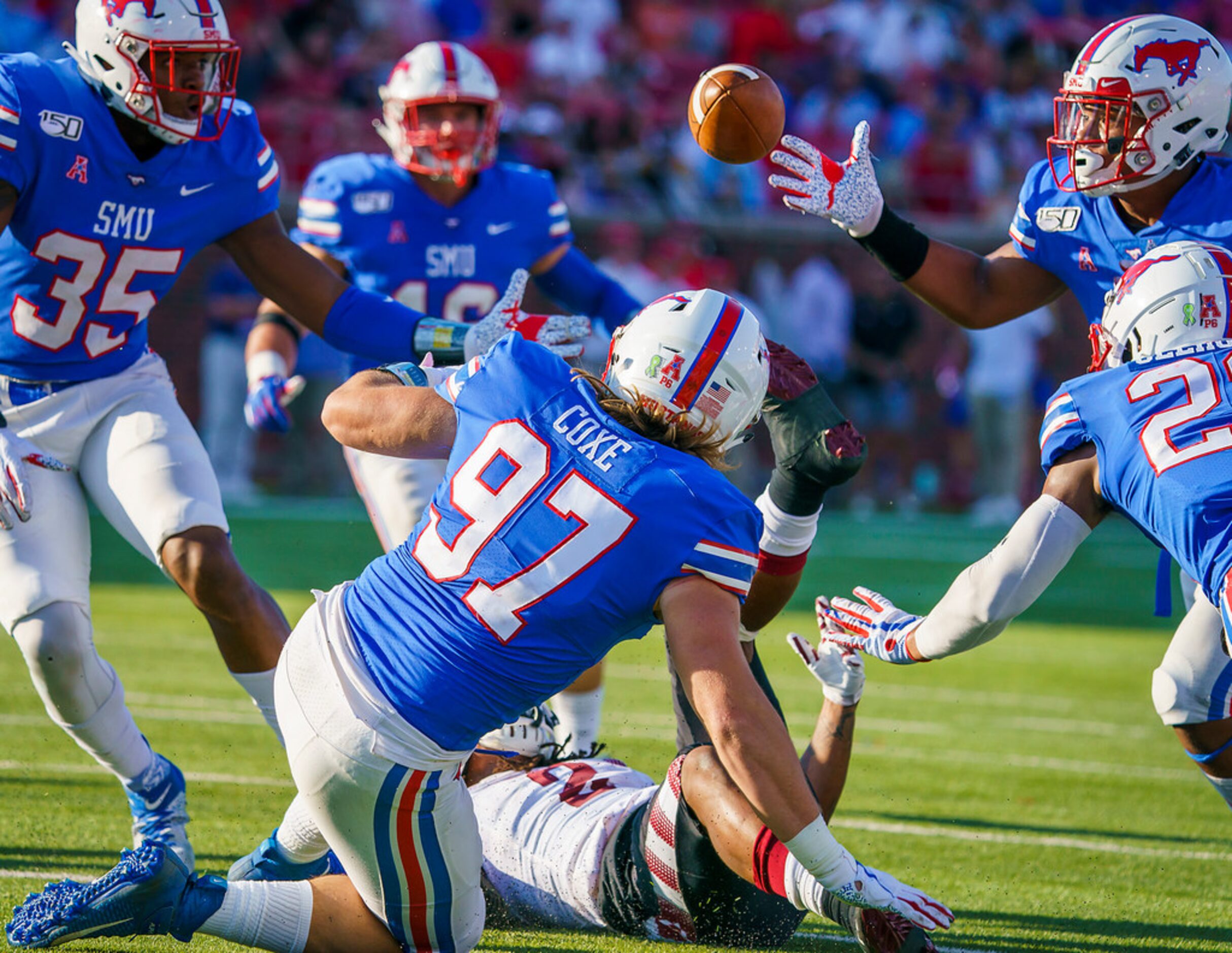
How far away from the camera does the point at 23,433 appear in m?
3.80

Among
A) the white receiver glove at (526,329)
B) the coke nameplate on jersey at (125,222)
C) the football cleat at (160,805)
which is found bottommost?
the football cleat at (160,805)

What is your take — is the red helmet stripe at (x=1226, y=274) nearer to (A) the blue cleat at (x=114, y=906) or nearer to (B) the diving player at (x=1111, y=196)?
(B) the diving player at (x=1111, y=196)

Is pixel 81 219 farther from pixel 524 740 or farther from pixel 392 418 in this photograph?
pixel 524 740

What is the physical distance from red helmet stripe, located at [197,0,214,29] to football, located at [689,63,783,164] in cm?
129

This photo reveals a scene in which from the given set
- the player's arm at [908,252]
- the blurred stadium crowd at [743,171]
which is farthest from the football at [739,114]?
the blurred stadium crowd at [743,171]

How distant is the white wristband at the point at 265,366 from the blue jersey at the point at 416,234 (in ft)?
0.92

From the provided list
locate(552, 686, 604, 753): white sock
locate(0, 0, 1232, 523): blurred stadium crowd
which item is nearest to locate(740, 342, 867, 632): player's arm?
locate(552, 686, 604, 753): white sock

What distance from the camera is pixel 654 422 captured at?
2.70 meters

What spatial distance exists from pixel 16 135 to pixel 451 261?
178cm

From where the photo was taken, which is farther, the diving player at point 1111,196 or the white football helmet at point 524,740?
the diving player at point 1111,196

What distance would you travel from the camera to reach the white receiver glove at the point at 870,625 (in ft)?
11.5

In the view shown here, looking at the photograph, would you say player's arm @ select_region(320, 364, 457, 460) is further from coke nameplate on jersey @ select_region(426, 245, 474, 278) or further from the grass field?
coke nameplate on jersey @ select_region(426, 245, 474, 278)

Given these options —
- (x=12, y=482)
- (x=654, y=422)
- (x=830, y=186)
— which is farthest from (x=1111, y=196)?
(x=12, y=482)

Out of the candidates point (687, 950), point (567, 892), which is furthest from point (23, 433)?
point (687, 950)
